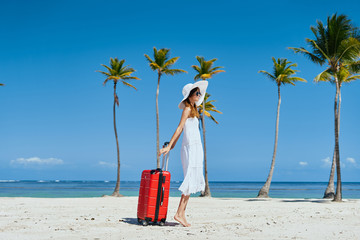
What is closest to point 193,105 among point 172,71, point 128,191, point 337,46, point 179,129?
point 179,129

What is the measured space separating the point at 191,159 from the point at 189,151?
5.3 inches

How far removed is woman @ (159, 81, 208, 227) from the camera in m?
6.04

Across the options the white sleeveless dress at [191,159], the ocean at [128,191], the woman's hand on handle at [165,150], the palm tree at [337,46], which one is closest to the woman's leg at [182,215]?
the white sleeveless dress at [191,159]

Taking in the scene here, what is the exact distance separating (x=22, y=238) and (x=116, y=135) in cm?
2057

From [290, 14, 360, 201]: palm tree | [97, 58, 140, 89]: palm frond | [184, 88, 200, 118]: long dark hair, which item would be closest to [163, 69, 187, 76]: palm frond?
[97, 58, 140, 89]: palm frond

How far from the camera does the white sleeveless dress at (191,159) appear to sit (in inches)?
237

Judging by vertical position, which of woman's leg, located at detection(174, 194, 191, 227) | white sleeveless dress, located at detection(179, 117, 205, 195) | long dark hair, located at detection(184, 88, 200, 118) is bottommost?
woman's leg, located at detection(174, 194, 191, 227)

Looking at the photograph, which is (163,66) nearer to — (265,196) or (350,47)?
(265,196)

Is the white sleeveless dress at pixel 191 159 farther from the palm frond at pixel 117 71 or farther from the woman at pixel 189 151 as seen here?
the palm frond at pixel 117 71

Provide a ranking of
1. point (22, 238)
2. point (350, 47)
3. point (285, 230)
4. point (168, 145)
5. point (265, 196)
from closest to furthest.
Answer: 1. point (22, 238)
2. point (285, 230)
3. point (168, 145)
4. point (350, 47)
5. point (265, 196)

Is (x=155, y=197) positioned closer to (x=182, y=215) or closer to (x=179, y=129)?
(x=182, y=215)

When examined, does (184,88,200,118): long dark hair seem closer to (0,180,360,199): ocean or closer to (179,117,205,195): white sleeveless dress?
(179,117,205,195): white sleeveless dress

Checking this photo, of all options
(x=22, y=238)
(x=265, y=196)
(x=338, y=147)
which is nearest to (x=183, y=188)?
(x=22, y=238)

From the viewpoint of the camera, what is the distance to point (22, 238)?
16.1ft
